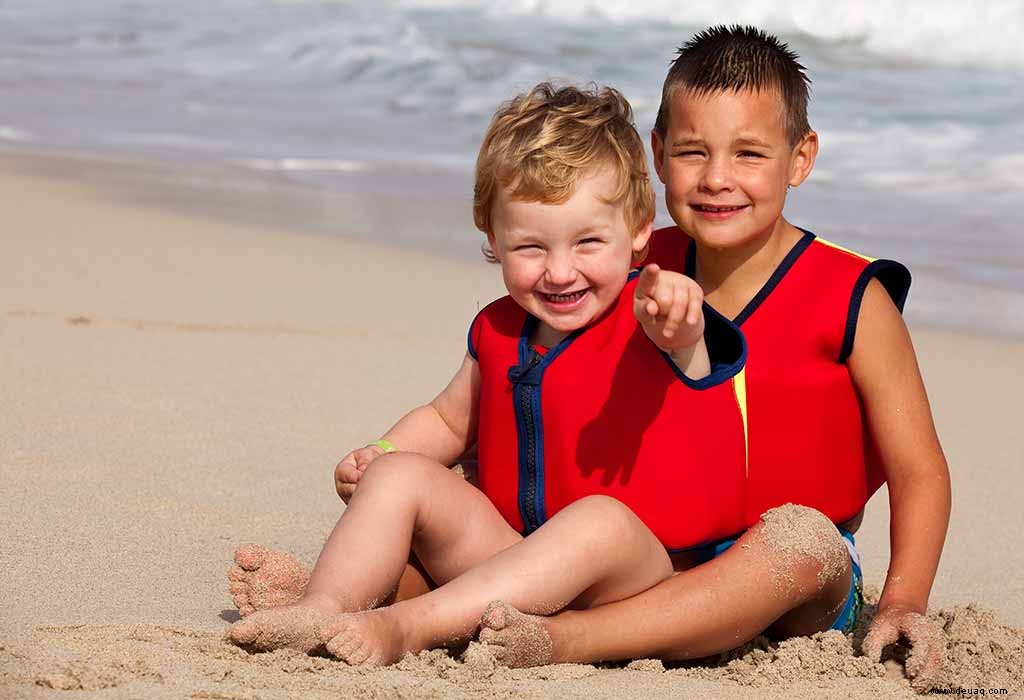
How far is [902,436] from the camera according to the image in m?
2.84

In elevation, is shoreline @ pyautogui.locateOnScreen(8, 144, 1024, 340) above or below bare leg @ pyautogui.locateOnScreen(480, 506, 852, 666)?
below

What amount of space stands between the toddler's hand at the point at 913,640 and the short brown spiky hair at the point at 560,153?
0.85m

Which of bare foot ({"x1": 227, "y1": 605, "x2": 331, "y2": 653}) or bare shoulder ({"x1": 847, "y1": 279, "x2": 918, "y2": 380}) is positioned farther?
bare shoulder ({"x1": 847, "y1": 279, "x2": 918, "y2": 380})

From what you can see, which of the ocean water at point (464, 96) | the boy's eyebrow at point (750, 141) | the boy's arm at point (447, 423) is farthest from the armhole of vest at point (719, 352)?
the ocean water at point (464, 96)

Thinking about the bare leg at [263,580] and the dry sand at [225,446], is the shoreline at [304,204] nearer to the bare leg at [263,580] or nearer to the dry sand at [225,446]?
the dry sand at [225,446]

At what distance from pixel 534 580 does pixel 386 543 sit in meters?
0.27

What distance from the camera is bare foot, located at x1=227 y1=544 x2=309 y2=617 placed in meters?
2.62

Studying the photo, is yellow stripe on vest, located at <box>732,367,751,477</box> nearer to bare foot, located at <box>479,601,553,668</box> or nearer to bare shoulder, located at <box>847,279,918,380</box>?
bare shoulder, located at <box>847,279,918,380</box>

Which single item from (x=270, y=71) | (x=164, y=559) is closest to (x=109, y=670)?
(x=164, y=559)

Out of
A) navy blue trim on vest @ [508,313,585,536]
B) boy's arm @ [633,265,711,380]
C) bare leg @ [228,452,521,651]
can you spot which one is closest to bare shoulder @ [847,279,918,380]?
boy's arm @ [633,265,711,380]

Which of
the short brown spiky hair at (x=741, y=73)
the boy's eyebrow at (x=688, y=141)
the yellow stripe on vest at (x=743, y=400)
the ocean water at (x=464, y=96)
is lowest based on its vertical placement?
the ocean water at (x=464, y=96)

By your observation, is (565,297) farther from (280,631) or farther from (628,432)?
(280,631)

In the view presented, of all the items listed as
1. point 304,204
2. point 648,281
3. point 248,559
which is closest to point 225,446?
point 248,559

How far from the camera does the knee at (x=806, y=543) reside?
8.63 feet
